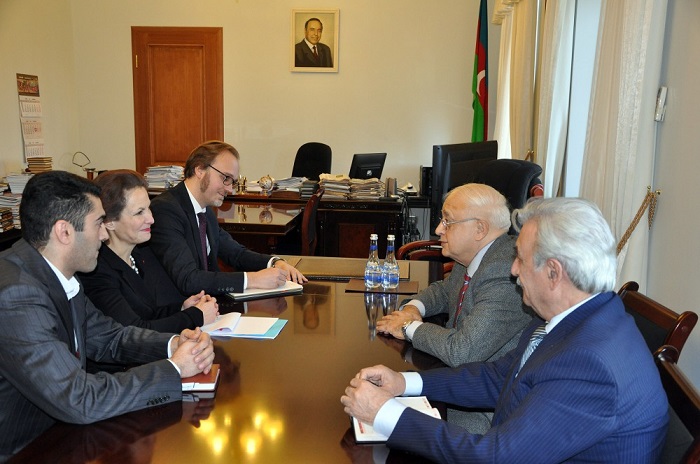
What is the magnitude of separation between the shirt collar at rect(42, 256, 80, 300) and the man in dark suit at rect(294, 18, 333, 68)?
22.1 ft

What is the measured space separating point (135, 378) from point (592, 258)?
1.20 meters

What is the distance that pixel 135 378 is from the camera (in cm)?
172

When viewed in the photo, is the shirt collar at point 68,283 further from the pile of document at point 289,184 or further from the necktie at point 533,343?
the pile of document at point 289,184

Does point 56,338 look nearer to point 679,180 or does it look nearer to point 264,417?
point 264,417

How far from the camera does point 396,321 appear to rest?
237cm

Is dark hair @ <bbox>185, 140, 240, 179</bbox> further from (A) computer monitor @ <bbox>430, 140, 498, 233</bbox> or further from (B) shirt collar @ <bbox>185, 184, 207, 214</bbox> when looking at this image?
(A) computer monitor @ <bbox>430, 140, 498, 233</bbox>

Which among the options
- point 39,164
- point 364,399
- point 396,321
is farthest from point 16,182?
point 364,399

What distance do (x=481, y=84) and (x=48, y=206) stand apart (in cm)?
652

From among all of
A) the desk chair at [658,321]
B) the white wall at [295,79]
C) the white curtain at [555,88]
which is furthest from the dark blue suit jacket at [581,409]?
the white wall at [295,79]

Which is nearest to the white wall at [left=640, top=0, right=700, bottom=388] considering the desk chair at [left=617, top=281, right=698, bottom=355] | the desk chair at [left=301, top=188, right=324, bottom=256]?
the desk chair at [left=617, top=281, right=698, bottom=355]

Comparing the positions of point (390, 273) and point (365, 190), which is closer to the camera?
point (390, 273)

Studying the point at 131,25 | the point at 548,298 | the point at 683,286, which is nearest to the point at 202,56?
the point at 131,25

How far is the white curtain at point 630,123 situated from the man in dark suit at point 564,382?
→ 1.42m

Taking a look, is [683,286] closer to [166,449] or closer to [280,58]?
[166,449]
